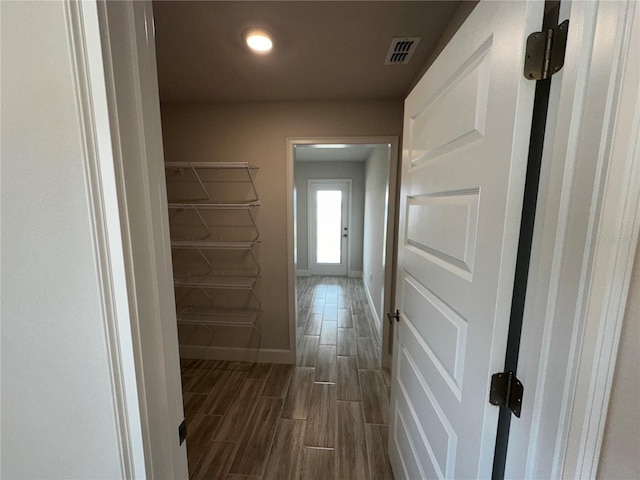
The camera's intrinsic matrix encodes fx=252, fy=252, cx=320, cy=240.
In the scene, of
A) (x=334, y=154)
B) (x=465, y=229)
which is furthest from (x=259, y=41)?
(x=334, y=154)

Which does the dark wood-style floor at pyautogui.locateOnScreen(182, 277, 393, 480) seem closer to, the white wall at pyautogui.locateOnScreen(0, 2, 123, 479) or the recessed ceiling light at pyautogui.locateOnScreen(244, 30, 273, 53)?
the white wall at pyautogui.locateOnScreen(0, 2, 123, 479)

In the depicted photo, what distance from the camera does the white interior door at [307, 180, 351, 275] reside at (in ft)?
17.3

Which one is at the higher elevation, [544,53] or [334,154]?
[334,154]

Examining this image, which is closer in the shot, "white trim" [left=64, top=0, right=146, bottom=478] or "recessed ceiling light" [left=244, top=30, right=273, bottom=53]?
"white trim" [left=64, top=0, right=146, bottom=478]

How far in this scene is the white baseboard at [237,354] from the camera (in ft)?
8.36

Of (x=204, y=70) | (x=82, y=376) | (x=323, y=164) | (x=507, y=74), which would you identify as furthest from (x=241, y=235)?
(x=323, y=164)

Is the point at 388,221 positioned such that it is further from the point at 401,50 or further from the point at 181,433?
the point at 181,433

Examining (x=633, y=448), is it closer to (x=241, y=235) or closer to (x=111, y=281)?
(x=111, y=281)

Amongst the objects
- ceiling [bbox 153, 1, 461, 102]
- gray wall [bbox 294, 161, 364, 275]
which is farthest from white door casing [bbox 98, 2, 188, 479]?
gray wall [bbox 294, 161, 364, 275]

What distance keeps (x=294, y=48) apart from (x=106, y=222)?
150 centimetres

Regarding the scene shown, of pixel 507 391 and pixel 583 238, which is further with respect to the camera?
pixel 507 391

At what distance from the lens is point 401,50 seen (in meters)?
1.49

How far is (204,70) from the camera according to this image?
1.74 metres

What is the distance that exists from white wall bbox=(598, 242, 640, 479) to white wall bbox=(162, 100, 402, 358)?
6.70 ft
